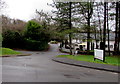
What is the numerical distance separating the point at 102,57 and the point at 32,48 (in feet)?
88.4

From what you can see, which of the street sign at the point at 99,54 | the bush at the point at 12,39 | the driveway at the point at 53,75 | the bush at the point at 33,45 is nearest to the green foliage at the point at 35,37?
the bush at the point at 33,45

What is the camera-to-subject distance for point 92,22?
27.8m

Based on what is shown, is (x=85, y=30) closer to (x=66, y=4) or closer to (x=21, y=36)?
(x=66, y=4)

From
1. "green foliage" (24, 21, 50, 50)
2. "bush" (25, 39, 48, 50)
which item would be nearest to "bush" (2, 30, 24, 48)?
"green foliage" (24, 21, 50, 50)

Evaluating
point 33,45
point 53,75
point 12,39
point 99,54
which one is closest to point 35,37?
point 33,45

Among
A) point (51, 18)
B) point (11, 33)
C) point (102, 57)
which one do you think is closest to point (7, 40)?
point (11, 33)

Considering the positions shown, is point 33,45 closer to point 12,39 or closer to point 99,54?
point 12,39

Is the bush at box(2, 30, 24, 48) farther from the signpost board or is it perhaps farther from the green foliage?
the signpost board

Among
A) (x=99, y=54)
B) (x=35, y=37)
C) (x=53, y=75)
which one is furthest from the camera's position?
(x=35, y=37)

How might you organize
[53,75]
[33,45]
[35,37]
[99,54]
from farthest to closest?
[35,37]
[33,45]
[99,54]
[53,75]

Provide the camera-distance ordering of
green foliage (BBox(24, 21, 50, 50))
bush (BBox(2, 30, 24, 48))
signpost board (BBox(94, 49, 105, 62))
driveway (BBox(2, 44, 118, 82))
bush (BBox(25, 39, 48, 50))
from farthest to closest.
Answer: green foliage (BBox(24, 21, 50, 50)), bush (BBox(25, 39, 48, 50)), bush (BBox(2, 30, 24, 48)), signpost board (BBox(94, 49, 105, 62)), driveway (BBox(2, 44, 118, 82))

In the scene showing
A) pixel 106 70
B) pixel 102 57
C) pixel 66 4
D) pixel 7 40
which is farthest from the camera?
pixel 7 40

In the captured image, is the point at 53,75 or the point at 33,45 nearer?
the point at 53,75

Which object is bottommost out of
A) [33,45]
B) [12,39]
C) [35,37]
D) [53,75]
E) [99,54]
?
[53,75]
